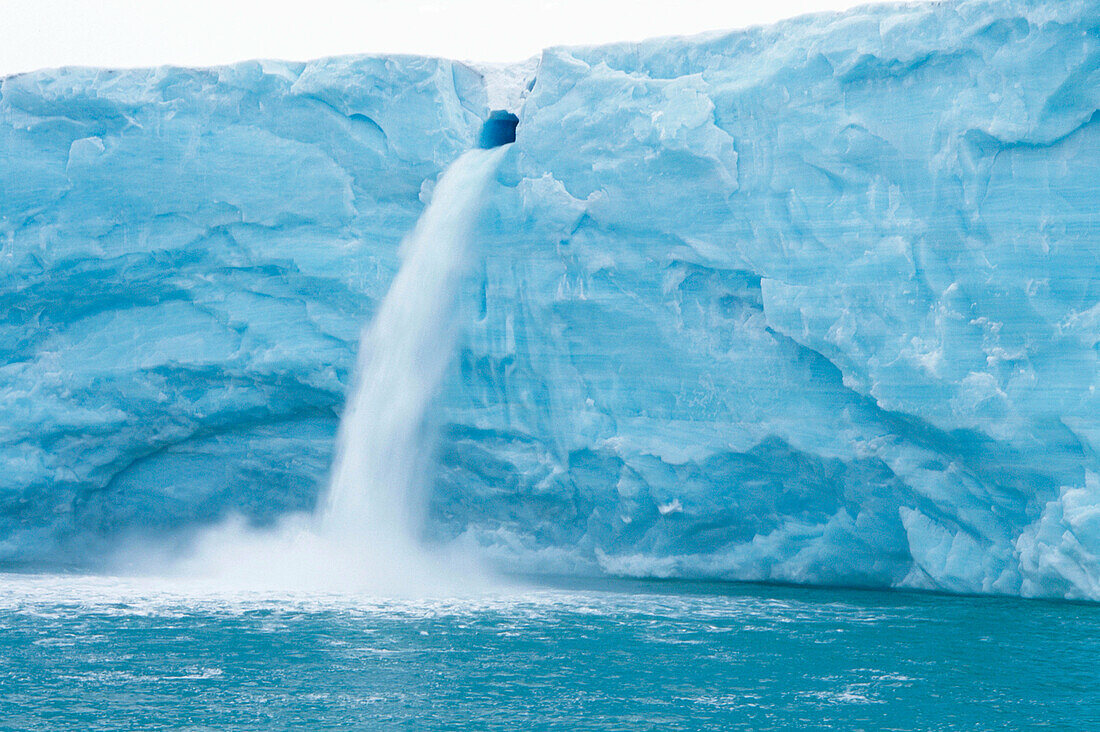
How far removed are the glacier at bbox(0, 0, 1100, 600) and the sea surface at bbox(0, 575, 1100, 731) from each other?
4.47ft

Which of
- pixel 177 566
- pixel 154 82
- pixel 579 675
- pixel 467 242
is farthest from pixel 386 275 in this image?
pixel 579 675

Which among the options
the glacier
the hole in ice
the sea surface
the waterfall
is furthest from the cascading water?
the sea surface

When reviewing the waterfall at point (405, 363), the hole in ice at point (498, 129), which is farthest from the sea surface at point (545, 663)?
the hole in ice at point (498, 129)

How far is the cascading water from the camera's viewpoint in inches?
444

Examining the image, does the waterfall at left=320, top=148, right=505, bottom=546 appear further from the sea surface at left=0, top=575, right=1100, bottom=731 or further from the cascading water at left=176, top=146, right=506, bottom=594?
the sea surface at left=0, top=575, right=1100, bottom=731

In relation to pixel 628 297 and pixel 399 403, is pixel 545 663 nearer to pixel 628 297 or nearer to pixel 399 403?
pixel 628 297

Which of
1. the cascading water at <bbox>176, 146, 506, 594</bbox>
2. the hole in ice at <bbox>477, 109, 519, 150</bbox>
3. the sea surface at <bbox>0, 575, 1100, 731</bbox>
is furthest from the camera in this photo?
the hole in ice at <bbox>477, 109, 519, 150</bbox>

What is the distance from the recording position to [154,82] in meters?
11.9

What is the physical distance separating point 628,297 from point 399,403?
2518 mm

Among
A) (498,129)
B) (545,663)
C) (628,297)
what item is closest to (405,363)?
(628,297)

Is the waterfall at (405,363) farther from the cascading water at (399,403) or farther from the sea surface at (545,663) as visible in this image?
the sea surface at (545,663)

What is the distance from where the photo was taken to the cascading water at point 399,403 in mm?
11266

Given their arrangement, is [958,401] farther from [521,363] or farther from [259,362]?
[259,362]

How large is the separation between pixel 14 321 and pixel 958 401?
31.3ft
